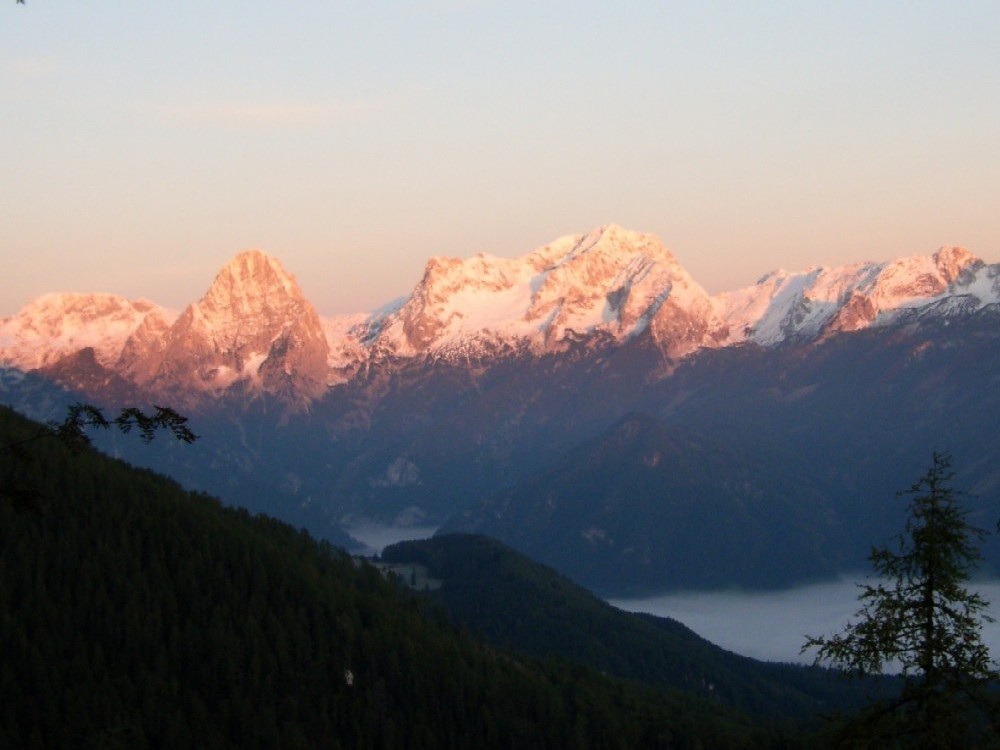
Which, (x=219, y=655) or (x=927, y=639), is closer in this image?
(x=927, y=639)

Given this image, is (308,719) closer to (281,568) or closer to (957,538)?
(281,568)

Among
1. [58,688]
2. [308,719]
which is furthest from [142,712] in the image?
[308,719]

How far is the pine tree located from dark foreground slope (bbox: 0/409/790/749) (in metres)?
95.9

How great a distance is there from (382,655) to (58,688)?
4431cm

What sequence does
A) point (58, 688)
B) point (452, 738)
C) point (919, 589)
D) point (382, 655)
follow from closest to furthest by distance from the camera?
1. point (919, 589)
2. point (58, 688)
3. point (452, 738)
4. point (382, 655)

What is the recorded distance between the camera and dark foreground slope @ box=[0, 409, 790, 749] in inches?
5517

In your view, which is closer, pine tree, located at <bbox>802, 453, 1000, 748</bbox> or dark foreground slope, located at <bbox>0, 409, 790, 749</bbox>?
pine tree, located at <bbox>802, 453, 1000, 748</bbox>

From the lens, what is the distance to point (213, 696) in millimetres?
148250

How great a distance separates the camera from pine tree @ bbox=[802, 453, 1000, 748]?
1630 inches

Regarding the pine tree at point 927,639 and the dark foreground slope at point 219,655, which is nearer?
the pine tree at point 927,639

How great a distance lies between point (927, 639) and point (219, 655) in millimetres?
120617

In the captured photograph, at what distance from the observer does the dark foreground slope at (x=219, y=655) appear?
140 meters

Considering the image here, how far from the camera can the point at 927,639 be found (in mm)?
42781

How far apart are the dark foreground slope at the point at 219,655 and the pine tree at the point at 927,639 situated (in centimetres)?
9592
